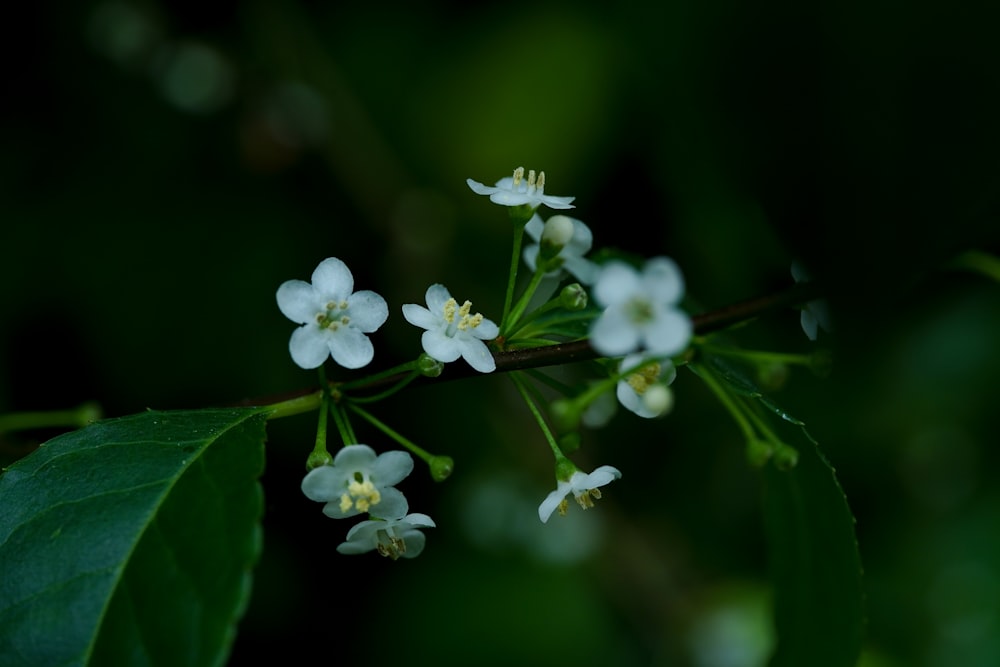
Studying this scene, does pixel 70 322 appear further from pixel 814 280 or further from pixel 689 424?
pixel 814 280

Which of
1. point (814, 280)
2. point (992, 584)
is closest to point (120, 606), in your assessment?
point (814, 280)

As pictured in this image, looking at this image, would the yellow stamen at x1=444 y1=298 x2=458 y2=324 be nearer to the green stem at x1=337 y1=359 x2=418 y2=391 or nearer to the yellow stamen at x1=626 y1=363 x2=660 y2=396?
the green stem at x1=337 y1=359 x2=418 y2=391

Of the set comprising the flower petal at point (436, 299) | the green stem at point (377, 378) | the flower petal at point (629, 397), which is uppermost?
the flower petal at point (436, 299)

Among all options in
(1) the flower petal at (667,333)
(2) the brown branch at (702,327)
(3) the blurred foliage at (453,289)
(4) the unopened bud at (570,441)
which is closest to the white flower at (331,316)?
(2) the brown branch at (702,327)

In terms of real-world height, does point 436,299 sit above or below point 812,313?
above

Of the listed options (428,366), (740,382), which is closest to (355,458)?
(428,366)

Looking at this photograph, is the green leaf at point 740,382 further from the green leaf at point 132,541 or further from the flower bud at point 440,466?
the green leaf at point 132,541

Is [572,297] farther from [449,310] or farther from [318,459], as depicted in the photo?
[318,459]
